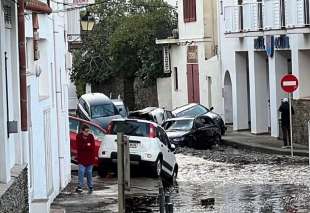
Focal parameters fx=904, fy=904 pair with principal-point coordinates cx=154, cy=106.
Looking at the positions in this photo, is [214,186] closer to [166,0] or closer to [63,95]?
[63,95]

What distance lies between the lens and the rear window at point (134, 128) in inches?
957

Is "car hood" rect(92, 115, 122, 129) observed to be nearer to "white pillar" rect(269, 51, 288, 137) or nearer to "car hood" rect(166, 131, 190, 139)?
"car hood" rect(166, 131, 190, 139)

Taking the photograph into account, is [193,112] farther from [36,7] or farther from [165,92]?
[36,7]

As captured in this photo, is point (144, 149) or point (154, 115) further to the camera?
point (154, 115)

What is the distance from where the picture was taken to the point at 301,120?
3512 cm

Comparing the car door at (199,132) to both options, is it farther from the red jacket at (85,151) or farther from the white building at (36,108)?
the red jacket at (85,151)

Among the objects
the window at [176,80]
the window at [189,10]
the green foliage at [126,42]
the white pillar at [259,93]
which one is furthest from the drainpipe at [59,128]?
the window at [176,80]

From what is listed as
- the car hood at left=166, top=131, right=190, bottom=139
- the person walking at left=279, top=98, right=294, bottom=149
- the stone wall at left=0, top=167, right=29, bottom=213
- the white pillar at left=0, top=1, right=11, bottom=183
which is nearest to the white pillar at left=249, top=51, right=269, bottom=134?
the car hood at left=166, top=131, right=190, bottom=139

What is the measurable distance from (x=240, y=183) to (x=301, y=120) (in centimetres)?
1205

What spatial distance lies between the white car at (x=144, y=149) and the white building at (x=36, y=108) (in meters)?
1.94

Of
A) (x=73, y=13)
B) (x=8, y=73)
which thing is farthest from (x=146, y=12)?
(x=8, y=73)


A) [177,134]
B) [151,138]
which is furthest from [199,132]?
[151,138]

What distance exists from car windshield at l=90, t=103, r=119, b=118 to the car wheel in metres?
15.9

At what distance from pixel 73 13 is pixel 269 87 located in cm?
1589
